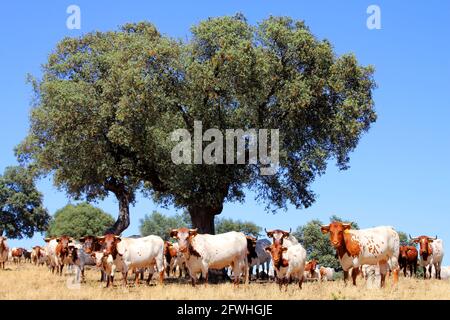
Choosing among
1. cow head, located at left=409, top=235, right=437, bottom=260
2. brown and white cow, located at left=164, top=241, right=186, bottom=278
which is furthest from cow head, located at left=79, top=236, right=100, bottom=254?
cow head, located at left=409, top=235, right=437, bottom=260

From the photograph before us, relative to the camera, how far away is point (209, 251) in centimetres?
3064

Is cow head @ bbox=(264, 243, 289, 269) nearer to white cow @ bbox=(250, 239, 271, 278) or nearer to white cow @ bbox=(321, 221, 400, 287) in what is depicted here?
white cow @ bbox=(321, 221, 400, 287)

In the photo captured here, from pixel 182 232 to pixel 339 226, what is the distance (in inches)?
268

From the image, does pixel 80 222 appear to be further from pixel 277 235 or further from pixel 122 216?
pixel 277 235

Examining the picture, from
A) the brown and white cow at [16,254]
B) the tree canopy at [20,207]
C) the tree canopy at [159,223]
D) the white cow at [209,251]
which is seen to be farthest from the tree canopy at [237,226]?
the white cow at [209,251]

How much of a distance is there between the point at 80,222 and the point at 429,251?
72.1 m

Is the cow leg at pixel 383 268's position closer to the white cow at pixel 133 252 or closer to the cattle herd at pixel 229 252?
the cattle herd at pixel 229 252

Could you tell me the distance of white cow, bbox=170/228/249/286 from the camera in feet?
98.3

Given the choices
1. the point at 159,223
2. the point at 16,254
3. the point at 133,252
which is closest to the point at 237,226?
the point at 159,223

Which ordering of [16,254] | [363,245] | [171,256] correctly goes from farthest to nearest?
[16,254]
[171,256]
[363,245]
